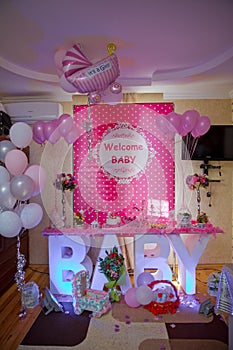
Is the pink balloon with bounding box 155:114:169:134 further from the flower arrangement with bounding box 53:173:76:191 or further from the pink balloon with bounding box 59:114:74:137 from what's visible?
the flower arrangement with bounding box 53:173:76:191

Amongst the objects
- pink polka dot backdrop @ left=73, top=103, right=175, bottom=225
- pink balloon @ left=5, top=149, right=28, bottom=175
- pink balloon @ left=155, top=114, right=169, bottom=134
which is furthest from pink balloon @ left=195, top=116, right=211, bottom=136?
pink balloon @ left=5, top=149, right=28, bottom=175

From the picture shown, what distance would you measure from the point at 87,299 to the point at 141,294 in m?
0.53

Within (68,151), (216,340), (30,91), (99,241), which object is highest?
(30,91)

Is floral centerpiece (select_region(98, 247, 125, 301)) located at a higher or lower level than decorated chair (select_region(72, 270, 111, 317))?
higher

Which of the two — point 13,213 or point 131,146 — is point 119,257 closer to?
point 13,213

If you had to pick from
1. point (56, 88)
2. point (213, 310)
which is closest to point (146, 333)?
point (213, 310)

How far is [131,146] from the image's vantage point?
14.4 ft

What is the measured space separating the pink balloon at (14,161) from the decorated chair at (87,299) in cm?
121

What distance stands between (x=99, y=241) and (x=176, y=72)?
8.01 feet

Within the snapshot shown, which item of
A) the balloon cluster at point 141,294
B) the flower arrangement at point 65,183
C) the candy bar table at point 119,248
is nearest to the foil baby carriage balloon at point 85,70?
the flower arrangement at point 65,183

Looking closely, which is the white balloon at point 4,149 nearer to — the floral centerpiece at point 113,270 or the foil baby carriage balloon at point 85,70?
the foil baby carriage balloon at point 85,70

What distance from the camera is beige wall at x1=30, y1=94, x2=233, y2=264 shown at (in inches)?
175

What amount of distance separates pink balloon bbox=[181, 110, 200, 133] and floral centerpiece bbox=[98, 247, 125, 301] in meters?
1.60

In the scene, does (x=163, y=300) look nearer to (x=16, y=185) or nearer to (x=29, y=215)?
(x=29, y=215)
